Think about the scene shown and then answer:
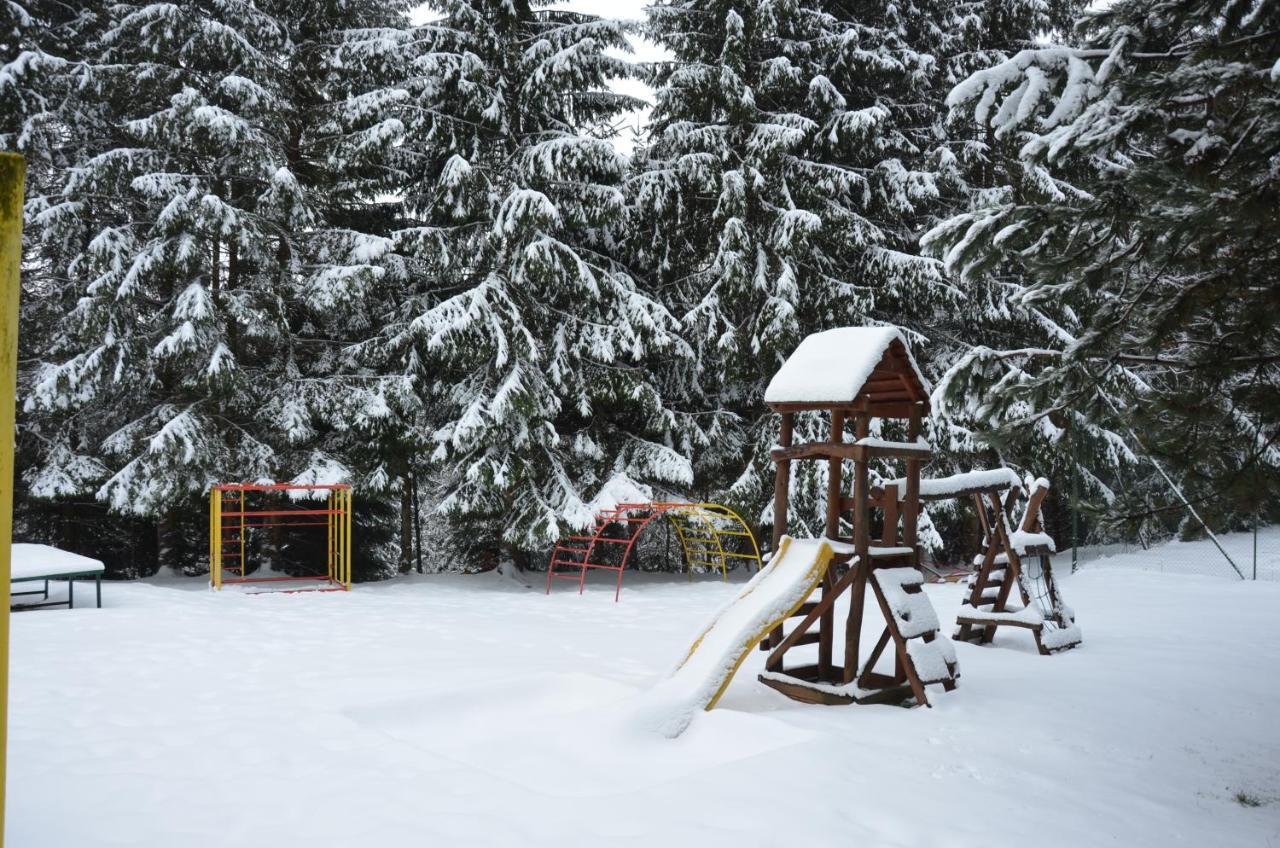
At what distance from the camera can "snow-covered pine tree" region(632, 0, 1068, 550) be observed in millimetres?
13922

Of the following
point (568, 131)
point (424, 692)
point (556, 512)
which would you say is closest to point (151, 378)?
point (556, 512)

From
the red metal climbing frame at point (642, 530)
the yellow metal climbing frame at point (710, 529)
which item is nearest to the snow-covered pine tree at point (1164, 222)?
the red metal climbing frame at point (642, 530)

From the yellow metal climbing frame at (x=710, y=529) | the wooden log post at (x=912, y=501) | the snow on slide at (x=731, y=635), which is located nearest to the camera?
the snow on slide at (x=731, y=635)

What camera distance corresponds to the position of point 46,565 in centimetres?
948

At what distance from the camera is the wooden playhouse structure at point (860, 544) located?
18.8 feet

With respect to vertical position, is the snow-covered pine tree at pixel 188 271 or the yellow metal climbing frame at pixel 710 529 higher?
the snow-covered pine tree at pixel 188 271

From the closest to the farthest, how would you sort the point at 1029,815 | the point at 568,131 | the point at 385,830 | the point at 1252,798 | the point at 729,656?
1. the point at 385,830
2. the point at 1029,815
3. the point at 1252,798
4. the point at 729,656
5. the point at 568,131

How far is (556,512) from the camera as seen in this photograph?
495 inches

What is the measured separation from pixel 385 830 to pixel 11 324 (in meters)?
2.32

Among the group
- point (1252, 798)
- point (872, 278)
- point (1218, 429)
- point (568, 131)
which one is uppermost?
point (568, 131)

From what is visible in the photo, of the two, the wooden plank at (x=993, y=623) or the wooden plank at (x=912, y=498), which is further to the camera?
the wooden plank at (x=993, y=623)

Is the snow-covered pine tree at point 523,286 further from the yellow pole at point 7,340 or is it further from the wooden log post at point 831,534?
the yellow pole at point 7,340

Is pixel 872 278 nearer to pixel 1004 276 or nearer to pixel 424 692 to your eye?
pixel 1004 276

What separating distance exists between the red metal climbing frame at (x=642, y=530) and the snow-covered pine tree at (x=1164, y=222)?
701cm
